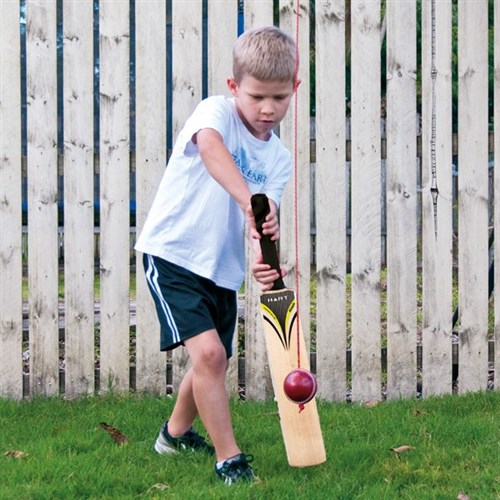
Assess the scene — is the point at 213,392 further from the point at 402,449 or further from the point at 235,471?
the point at 402,449

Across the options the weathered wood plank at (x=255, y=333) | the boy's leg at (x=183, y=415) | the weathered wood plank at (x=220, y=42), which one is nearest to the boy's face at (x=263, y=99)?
the boy's leg at (x=183, y=415)

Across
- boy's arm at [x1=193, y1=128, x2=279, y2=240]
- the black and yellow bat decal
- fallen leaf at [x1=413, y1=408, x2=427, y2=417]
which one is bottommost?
fallen leaf at [x1=413, y1=408, x2=427, y2=417]

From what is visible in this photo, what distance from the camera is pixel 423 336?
4348 mm

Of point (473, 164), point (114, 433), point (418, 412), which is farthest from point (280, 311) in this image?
point (473, 164)

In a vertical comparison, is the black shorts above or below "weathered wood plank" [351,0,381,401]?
below

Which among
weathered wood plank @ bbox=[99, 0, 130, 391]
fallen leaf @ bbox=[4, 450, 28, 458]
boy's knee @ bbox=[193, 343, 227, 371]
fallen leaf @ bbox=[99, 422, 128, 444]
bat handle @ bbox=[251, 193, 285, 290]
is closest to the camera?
bat handle @ bbox=[251, 193, 285, 290]

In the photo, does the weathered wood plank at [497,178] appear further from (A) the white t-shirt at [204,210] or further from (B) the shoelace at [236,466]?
(B) the shoelace at [236,466]

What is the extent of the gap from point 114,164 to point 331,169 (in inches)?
37.6

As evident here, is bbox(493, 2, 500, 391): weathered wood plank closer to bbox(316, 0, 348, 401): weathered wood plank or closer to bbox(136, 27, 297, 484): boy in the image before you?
bbox(316, 0, 348, 401): weathered wood plank

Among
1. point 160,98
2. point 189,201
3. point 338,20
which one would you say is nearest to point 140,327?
point 160,98

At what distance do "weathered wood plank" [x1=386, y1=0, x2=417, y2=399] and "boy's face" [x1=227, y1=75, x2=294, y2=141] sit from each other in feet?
4.78

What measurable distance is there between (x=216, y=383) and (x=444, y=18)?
222cm

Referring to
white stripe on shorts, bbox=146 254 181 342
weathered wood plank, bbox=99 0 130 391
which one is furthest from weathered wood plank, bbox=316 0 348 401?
white stripe on shorts, bbox=146 254 181 342

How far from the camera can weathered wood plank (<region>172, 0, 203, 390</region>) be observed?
13.9 feet
